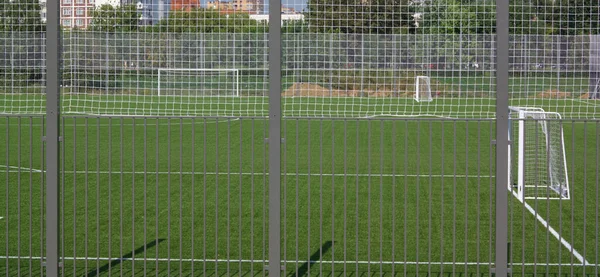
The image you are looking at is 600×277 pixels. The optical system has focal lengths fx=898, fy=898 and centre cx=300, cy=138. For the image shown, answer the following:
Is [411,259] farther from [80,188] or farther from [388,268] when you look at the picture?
[80,188]

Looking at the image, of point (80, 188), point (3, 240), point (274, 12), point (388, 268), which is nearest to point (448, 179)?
point (80, 188)

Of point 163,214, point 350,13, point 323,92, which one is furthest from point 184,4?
point 323,92

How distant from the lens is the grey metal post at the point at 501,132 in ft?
21.0

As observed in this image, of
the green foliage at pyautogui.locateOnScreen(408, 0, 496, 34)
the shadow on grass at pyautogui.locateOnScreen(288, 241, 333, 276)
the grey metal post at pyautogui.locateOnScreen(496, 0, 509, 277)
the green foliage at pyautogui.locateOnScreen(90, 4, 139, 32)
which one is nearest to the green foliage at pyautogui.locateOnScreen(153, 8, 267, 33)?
the green foliage at pyautogui.locateOnScreen(90, 4, 139, 32)

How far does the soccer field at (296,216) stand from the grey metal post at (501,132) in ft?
0.28

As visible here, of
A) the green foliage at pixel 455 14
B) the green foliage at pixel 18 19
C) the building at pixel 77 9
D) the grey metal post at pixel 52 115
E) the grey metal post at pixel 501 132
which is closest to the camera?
the grey metal post at pixel 501 132

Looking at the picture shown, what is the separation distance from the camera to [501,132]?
6.49 m

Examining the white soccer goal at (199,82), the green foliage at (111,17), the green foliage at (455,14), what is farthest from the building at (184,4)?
the green foliage at (455,14)

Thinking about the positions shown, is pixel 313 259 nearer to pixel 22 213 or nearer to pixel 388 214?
pixel 388 214

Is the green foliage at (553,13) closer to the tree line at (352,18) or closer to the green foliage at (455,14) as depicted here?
the tree line at (352,18)

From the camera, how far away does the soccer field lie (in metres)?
6.71

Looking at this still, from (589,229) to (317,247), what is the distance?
3.42 m

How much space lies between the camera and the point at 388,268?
8.69 metres

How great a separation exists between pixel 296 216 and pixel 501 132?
162cm
